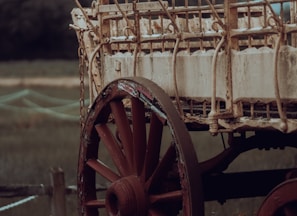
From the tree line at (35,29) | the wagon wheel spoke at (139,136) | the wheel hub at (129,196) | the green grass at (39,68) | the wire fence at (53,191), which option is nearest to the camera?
the wheel hub at (129,196)

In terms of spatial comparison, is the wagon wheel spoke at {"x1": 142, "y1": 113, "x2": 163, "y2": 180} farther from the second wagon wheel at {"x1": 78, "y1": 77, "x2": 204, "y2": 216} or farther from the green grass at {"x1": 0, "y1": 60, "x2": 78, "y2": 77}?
the green grass at {"x1": 0, "y1": 60, "x2": 78, "y2": 77}

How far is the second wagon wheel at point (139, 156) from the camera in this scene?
650 cm

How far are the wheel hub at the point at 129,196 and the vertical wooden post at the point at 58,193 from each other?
8.55 ft

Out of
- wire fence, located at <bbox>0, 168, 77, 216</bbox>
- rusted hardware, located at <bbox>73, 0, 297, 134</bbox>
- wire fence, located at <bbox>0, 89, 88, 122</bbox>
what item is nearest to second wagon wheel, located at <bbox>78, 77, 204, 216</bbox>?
rusted hardware, located at <bbox>73, 0, 297, 134</bbox>

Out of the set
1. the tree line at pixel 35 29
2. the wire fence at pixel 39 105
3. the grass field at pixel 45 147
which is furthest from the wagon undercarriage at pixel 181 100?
the wire fence at pixel 39 105

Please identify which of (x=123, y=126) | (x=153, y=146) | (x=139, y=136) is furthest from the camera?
(x=123, y=126)

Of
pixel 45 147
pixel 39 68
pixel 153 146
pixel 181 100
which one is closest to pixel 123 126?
pixel 153 146

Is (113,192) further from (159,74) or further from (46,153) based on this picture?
(46,153)

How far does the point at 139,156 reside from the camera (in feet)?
23.4

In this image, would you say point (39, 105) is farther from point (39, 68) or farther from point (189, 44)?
point (189, 44)

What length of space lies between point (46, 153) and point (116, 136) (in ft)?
23.6

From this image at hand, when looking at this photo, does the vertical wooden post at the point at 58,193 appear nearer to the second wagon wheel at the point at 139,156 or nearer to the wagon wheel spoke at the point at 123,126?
the second wagon wheel at the point at 139,156

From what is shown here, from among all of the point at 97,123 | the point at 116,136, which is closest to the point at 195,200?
the point at 97,123

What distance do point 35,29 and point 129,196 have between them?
9.03 m
